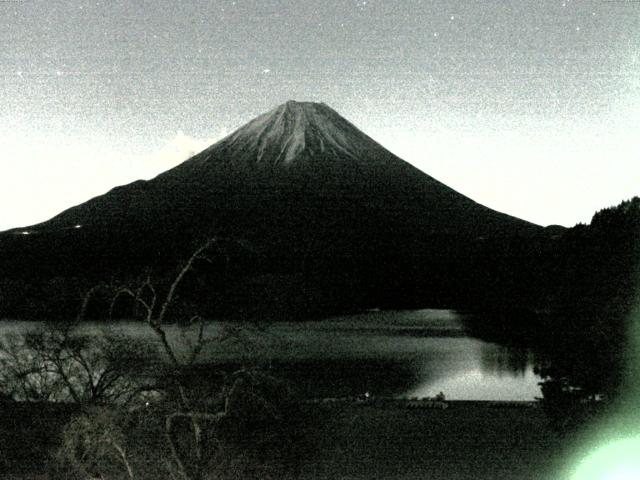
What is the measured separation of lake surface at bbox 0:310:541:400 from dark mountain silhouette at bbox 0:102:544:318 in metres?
46.3

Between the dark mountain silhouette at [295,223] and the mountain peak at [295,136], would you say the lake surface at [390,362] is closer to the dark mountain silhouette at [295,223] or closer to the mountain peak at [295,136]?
the dark mountain silhouette at [295,223]

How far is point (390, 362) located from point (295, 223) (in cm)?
10353

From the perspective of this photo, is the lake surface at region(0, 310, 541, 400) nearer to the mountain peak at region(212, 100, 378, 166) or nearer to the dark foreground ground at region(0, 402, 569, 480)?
the dark foreground ground at region(0, 402, 569, 480)

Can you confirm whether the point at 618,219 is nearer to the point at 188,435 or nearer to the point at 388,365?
the point at 188,435

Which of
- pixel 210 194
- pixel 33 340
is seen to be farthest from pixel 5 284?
pixel 33 340

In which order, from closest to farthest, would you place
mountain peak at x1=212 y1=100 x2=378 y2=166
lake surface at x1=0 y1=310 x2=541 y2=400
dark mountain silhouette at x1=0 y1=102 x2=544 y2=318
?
lake surface at x1=0 y1=310 x2=541 y2=400 < dark mountain silhouette at x1=0 y1=102 x2=544 y2=318 < mountain peak at x1=212 y1=100 x2=378 y2=166

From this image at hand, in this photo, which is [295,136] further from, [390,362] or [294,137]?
[390,362]

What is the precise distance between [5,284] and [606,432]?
11099 cm

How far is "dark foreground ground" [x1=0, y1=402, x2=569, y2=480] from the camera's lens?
12.5 metres

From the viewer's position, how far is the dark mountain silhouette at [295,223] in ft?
392

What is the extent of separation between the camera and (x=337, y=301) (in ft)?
371

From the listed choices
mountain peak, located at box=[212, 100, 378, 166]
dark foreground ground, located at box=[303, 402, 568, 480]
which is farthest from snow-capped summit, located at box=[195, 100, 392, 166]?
dark foreground ground, located at box=[303, 402, 568, 480]

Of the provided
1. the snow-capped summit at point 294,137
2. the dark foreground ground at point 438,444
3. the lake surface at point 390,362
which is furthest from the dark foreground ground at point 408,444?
the snow-capped summit at point 294,137

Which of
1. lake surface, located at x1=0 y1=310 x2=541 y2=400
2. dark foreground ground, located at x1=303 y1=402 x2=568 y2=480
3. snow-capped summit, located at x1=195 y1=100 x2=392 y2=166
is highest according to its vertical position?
snow-capped summit, located at x1=195 y1=100 x2=392 y2=166
